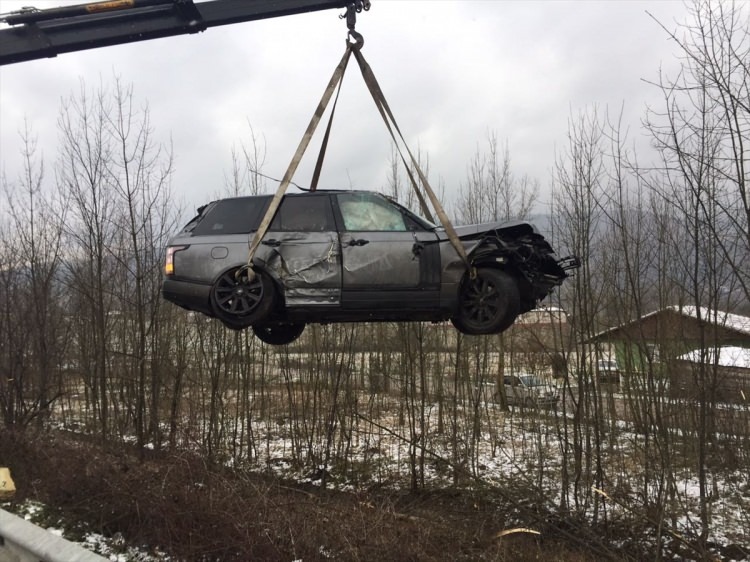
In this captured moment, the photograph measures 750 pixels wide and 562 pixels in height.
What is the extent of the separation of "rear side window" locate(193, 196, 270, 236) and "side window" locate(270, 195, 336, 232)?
239 millimetres

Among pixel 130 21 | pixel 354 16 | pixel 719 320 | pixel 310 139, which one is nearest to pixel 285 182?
pixel 310 139

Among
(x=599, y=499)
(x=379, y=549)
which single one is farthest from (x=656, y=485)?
(x=379, y=549)

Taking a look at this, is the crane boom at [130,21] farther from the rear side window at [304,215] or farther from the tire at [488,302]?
the tire at [488,302]

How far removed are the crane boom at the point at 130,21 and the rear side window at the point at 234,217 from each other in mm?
1741

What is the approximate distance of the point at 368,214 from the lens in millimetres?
4973

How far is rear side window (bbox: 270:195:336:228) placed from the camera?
4844mm

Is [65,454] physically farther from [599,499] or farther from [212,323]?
[599,499]

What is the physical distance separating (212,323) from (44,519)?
6.45 m

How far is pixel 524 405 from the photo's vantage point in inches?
562

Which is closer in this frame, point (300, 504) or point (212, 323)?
point (300, 504)

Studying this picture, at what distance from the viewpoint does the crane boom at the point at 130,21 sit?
17.0ft

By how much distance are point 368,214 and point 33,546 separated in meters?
3.81

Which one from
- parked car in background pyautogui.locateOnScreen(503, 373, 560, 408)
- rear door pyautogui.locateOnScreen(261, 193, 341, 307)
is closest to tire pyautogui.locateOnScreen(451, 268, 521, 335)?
rear door pyautogui.locateOnScreen(261, 193, 341, 307)

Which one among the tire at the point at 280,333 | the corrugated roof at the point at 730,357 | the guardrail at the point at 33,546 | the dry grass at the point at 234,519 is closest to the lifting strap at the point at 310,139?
the tire at the point at 280,333
